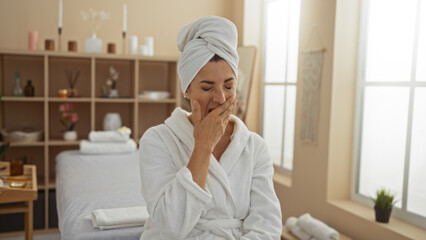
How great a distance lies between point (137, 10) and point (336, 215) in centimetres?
266

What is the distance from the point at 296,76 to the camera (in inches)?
136

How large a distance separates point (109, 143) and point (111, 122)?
348mm

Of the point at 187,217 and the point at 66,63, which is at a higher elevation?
the point at 66,63

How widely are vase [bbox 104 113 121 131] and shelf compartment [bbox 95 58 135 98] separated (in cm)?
26

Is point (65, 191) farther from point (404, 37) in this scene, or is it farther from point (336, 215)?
point (404, 37)

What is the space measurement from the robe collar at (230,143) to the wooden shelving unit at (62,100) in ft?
8.16

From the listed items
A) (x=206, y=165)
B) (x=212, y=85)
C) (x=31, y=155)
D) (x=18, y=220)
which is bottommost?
(x=18, y=220)

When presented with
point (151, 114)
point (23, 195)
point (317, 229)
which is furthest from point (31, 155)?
point (317, 229)

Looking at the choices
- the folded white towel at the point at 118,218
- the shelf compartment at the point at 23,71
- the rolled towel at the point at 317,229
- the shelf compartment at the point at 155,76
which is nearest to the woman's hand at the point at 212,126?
the folded white towel at the point at 118,218

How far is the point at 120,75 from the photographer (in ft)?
13.3

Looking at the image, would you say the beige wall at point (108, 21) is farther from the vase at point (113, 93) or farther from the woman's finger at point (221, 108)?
the woman's finger at point (221, 108)

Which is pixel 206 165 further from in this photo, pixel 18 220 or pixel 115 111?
pixel 115 111

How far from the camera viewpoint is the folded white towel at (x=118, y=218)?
175 cm

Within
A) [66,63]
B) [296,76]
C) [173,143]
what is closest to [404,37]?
[296,76]
